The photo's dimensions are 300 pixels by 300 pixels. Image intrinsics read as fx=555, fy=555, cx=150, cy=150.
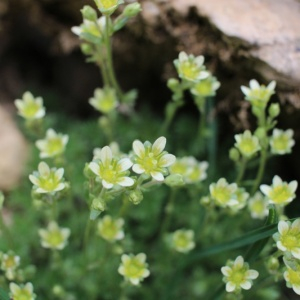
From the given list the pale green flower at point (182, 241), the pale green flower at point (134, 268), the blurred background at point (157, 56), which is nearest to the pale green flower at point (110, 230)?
the pale green flower at point (134, 268)

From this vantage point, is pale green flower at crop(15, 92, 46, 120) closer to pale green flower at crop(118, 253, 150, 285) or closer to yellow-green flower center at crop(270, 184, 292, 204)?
pale green flower at crop(118, 253, 150, 285)

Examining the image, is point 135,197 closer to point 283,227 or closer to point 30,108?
point 283,227

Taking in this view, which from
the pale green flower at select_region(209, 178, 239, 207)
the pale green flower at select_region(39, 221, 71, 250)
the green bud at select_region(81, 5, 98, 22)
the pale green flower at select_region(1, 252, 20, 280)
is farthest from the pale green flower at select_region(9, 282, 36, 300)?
the green bud at select_region(81, 5, 98, 22)

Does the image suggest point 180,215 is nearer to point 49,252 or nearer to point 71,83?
point 49,252

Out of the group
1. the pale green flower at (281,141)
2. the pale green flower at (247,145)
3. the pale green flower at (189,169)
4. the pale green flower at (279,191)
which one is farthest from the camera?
Result: the pale green flower at (189,169)

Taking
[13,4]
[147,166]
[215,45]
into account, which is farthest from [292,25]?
[13,4]

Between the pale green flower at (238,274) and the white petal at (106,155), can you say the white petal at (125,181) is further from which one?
the pale green flower at (238,274)
